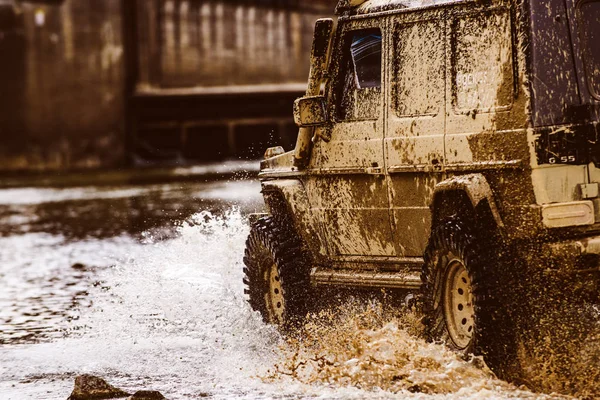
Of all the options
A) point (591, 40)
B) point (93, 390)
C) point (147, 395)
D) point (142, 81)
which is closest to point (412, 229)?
point (591, 40)

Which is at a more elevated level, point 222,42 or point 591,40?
point 222,42

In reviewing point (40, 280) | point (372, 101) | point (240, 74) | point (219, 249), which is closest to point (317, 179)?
point (372, 101)

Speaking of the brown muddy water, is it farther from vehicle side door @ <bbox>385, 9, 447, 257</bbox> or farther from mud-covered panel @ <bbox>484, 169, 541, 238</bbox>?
mud-covered panel @ <bbox>484, 169, 541, 238</bbox>

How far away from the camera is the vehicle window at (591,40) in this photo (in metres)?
7.56

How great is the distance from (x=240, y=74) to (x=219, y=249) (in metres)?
30.5

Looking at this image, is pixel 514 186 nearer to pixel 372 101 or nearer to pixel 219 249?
pixel 372 101

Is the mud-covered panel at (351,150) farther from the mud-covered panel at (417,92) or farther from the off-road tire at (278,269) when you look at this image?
the off-road tire at (278,269)

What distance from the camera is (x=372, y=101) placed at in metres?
8.89

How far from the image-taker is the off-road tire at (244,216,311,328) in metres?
9.56

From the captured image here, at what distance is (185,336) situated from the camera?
10195mm

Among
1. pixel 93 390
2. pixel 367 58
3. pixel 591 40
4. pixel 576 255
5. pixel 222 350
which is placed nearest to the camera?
pixel 576 255

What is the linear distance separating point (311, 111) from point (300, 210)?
2.39ft

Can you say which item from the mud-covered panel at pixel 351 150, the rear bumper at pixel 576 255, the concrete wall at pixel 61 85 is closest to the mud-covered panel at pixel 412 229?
the mud-covered panel at pixel 351 150

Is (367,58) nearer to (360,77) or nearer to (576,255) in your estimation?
(360,77)
